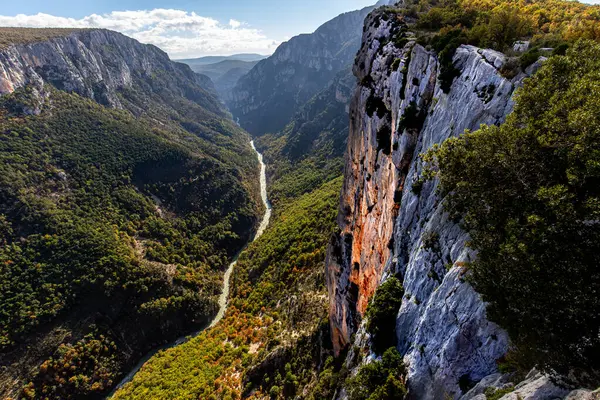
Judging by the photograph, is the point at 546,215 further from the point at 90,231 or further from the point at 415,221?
the point at 90,231

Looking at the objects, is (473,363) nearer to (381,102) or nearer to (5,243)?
(381,102)

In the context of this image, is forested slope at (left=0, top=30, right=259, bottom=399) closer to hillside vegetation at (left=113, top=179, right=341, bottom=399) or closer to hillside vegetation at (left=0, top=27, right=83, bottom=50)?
hillside vegetation at (left=0, top=27, right=83, bottom=50)

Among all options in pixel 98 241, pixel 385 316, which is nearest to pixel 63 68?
pixel 98 241

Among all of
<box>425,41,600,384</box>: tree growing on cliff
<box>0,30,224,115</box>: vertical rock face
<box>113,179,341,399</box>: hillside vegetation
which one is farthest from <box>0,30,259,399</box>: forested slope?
<box>425,41,600,384</box>: tree growing on cliff

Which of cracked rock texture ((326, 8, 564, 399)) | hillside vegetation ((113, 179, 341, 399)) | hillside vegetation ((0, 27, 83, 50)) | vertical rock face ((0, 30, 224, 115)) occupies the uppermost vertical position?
hillside vegetation ((0, 27, 83, 50))

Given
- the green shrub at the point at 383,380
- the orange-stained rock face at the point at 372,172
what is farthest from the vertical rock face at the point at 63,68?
the green shrub at the point at 383,380

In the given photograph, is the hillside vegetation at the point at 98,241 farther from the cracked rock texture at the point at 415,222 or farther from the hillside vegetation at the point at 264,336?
the cracked rock texture at the point at 415,222
